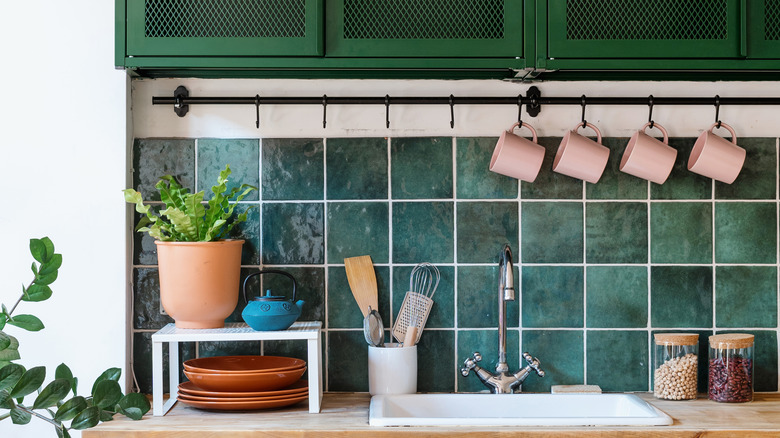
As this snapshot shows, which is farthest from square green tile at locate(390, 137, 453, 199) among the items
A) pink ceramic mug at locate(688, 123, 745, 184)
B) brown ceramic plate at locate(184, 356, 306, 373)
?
pink ceramic mug at locate(688, 123, 745, 184)

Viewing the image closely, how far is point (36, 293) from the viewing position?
1.25 m

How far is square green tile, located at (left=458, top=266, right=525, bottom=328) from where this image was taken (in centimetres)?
206

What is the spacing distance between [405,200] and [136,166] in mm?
766

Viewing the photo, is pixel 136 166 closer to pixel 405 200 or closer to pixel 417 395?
pixel 405 200

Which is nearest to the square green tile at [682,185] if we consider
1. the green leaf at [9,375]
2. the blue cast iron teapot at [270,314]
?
the blue cast iron teapot at [270,314]

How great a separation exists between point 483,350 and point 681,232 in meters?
0.66

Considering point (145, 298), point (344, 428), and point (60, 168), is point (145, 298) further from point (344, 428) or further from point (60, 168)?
point (344, 428)

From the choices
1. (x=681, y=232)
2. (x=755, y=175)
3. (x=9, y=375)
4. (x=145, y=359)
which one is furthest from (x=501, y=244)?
(x=9, y=375)

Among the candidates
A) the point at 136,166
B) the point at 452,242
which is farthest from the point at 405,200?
the point at 136,166

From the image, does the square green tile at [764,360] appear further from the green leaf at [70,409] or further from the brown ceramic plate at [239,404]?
the green leaf at [70,409]

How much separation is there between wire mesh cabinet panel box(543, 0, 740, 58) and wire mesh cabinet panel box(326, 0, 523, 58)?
0.37 ft

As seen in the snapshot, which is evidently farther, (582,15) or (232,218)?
(232,218)

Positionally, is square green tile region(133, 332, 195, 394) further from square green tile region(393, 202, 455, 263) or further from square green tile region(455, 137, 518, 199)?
square green tile region(455, 137, 518, 199)

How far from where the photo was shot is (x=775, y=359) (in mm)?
2061
